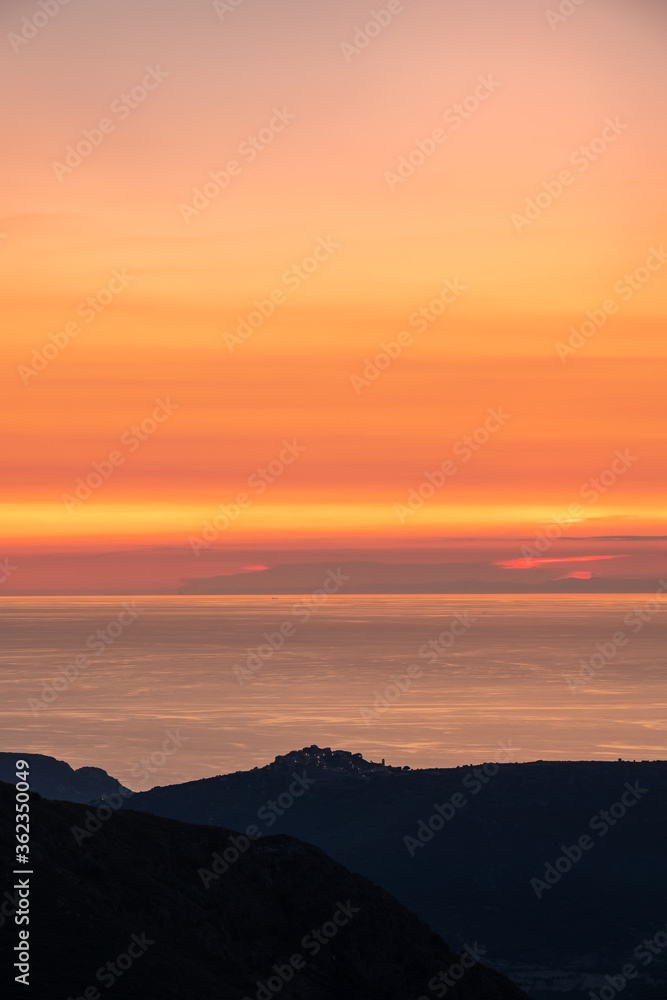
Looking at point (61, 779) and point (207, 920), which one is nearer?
point (207, 920)

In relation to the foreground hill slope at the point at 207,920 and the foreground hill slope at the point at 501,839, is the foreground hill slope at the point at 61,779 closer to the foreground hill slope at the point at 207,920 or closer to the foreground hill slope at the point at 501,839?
the foreground hill slope at the point at 501,839

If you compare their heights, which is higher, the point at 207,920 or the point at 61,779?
the point at 61,779

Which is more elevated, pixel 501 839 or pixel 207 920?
pixel 501 839

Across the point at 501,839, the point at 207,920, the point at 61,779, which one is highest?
the point at 61,779

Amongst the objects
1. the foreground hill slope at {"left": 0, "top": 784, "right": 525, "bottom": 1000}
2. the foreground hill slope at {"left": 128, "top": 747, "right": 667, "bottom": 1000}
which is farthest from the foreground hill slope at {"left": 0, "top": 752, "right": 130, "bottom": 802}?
the foreground hill slope at {"left": 0, "top": 784, "right": 525, "bottom": 1000}

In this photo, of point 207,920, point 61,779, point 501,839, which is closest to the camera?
point 207,920

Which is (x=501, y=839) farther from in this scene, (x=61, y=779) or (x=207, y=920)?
(x=61, y=779)

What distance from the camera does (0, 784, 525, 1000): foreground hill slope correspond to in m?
43.7

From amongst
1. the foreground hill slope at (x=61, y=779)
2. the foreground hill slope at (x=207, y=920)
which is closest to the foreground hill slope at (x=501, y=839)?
the foreground hill slope at (x=61, y=779)

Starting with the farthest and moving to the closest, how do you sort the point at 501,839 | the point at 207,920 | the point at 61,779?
the point at 61,779 → the point at 501,839 → the point at 207,920

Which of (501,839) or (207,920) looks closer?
(207,920)

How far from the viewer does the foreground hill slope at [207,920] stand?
4372 centimetres

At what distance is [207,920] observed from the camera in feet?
168

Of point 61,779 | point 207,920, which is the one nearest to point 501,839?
point 207,920
